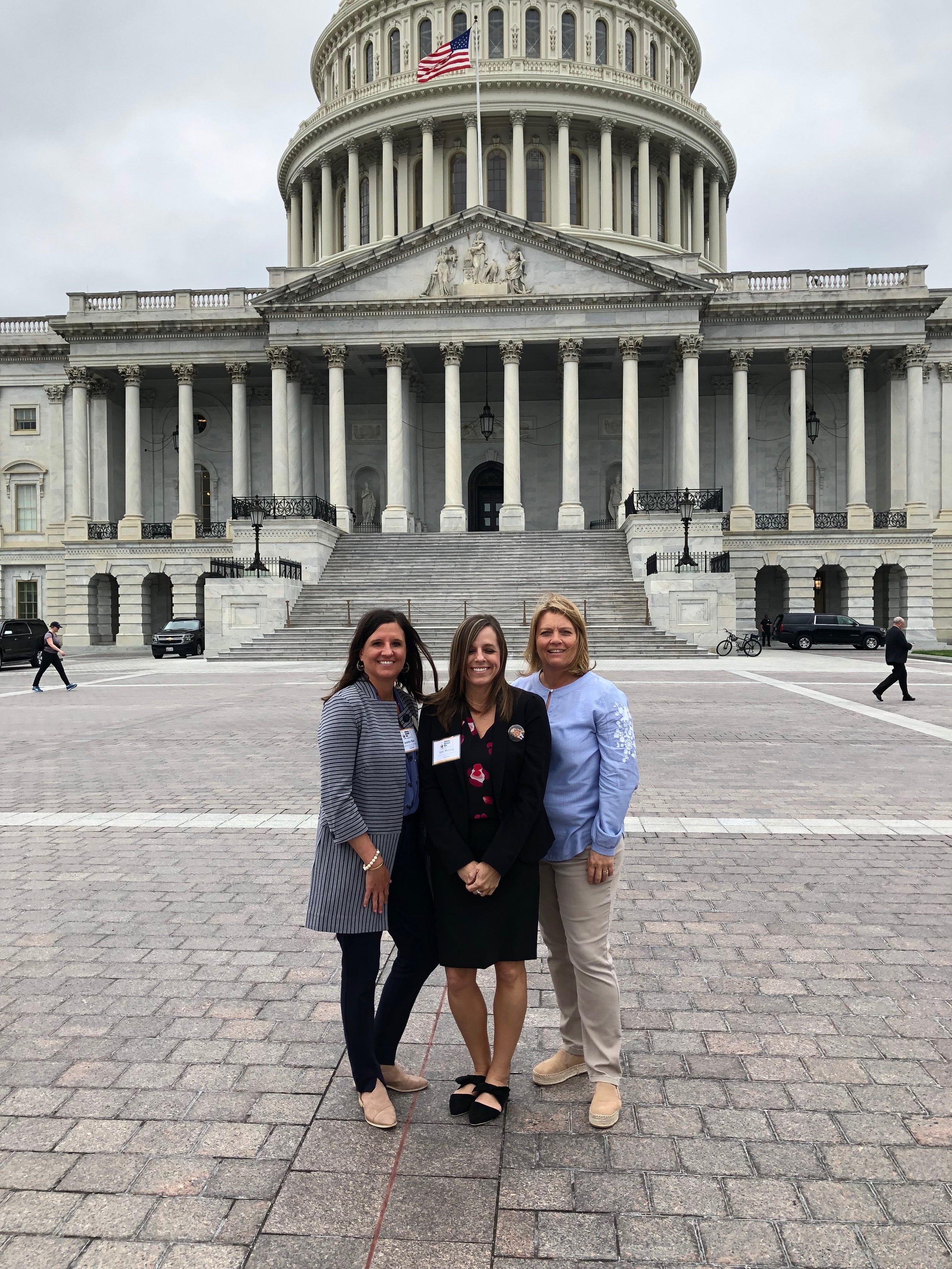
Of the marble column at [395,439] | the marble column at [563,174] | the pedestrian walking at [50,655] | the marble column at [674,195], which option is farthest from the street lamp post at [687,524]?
the marble column at [674,195]

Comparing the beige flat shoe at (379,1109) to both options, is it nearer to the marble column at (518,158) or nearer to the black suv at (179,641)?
the black suv at (179,641)

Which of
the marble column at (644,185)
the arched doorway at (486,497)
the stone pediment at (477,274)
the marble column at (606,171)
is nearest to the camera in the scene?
the stone pediment at (477,274)

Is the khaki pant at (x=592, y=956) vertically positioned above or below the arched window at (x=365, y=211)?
below

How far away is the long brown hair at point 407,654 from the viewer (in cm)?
359

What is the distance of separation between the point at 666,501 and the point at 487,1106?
38.9 meters

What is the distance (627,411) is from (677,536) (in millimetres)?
9269

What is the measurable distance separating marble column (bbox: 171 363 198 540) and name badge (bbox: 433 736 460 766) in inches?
1827

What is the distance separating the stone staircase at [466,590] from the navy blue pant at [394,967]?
2288cm

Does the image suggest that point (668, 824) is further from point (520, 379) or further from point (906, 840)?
point (520, 379)

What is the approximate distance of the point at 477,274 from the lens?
1702 inches

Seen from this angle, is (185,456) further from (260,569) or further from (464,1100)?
(464,1100)

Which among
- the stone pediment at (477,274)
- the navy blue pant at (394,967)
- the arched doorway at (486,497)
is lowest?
the navy blue pant at (394,967)

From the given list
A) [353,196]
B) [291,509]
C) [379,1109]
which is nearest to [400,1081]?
[379,1109]

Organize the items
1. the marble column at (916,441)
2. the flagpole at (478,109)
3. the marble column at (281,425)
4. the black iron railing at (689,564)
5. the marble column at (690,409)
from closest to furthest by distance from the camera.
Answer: the black iron railing at (689,564) < the marble column at (690,409) < the marble column at (281,425) < the marble column at (916,441) < the flagpole at (478,109)
